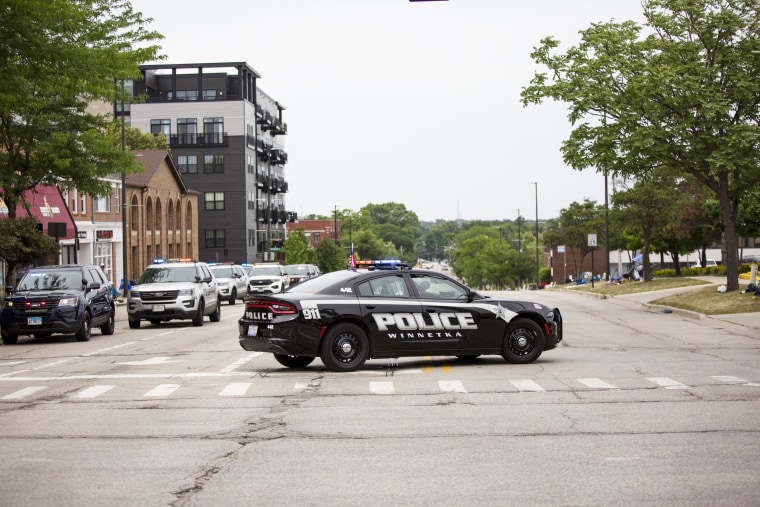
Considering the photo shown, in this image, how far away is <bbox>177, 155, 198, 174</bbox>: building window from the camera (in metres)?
99.9

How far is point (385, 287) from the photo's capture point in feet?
50.1

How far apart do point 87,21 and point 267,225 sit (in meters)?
81.4

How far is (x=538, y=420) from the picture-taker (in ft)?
34.0

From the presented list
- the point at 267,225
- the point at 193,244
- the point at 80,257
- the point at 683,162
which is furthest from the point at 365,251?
the point at 683,162

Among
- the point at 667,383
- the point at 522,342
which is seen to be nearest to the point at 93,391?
the point at 522,342

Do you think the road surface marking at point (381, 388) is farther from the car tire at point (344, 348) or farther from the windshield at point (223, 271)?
the windshield at point (223, 271)

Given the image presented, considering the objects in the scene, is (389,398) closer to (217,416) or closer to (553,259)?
(217,416)

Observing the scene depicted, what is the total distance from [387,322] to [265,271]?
34402 millimetres

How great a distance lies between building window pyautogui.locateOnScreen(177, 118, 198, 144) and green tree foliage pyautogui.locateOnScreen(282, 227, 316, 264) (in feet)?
45.3

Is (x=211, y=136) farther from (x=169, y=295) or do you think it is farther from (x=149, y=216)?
(x=169, y=295)

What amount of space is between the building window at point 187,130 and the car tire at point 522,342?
285 ft

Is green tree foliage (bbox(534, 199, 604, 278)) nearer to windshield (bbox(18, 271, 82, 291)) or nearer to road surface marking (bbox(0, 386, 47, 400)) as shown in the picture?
windshield (bbox(18, 271, 82, 291))

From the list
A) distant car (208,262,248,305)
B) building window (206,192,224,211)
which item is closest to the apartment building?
building window (206,192,224,211)

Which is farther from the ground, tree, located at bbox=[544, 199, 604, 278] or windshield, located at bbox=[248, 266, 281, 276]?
tree, located at bbox=[544, 199, 604, 278]
